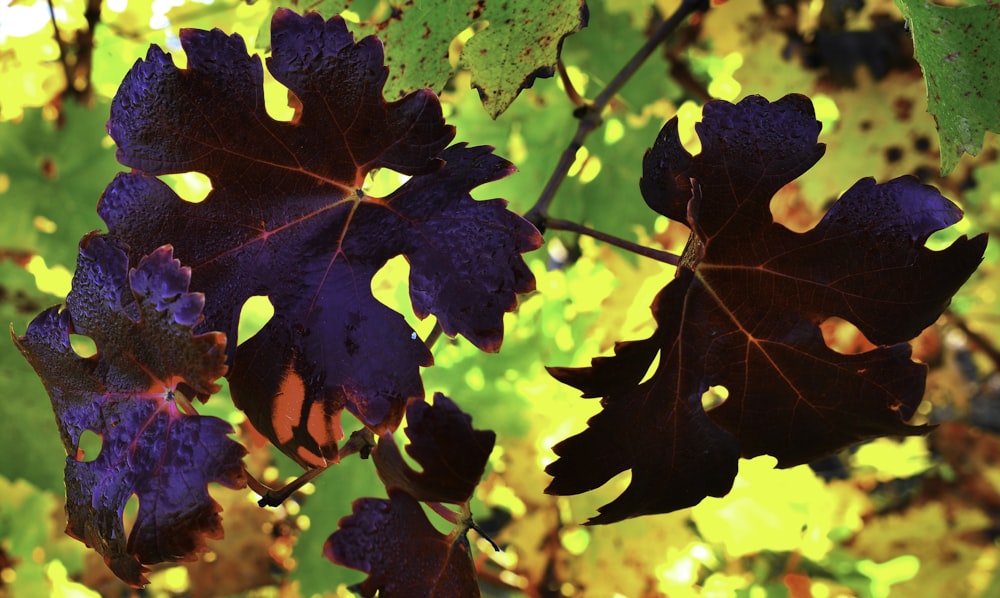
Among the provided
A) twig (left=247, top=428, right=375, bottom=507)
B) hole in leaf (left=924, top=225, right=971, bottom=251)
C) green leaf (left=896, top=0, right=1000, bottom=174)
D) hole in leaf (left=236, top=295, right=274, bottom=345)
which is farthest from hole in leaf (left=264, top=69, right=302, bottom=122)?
hole in leaf (left=924, top=225, right=971, bottom=251)

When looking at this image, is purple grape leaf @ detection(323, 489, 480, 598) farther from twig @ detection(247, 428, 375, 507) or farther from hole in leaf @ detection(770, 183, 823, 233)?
hole in leaf @ detection(770, 183, 823, 233)

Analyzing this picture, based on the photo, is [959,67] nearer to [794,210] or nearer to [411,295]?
[411,295]

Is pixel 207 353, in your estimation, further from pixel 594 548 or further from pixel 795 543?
pixel 795 543

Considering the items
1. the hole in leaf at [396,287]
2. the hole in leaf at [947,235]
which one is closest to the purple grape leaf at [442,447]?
the hole in leaf at [396,287]

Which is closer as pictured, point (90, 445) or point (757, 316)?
point (757, 316)

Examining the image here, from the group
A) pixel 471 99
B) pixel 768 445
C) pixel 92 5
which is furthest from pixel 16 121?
pixel 768 445

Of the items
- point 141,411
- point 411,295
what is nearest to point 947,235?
point 411,295
